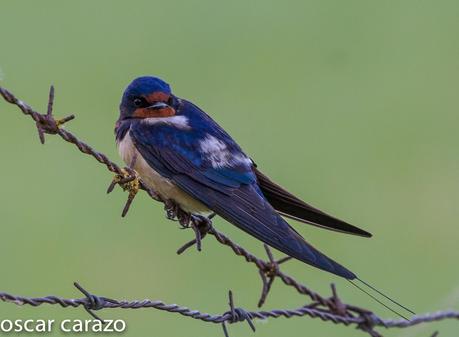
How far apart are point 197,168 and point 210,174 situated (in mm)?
44

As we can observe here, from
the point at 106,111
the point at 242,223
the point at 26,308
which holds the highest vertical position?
the point at 242,223

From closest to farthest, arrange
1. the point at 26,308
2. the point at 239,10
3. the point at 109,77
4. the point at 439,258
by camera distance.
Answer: the point at 26,308
the point at 439,258
the point at 109,77
the point at 239,10

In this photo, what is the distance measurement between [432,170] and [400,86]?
1.32 meters

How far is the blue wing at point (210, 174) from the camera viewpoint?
349 centimetres

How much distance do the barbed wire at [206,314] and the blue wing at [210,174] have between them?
0.08 metres

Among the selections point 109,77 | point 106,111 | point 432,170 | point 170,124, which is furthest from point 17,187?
point 170,124

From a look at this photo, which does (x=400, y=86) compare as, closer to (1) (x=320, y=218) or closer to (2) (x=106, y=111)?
(2) (x=106, y=111)

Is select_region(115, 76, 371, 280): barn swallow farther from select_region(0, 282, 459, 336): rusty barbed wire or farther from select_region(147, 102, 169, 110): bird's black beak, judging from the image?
select_region(0, 282, 459, 336): rusty barbed wire

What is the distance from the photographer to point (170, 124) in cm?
378

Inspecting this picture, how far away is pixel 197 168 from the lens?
12.1 ft

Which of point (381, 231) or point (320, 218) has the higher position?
point (320, 218)

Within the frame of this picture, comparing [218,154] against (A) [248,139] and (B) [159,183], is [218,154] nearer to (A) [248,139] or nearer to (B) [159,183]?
(B) [159,183]

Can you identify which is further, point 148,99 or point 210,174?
point 148,99

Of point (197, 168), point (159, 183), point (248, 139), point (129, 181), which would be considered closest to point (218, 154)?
point (197, 168)
